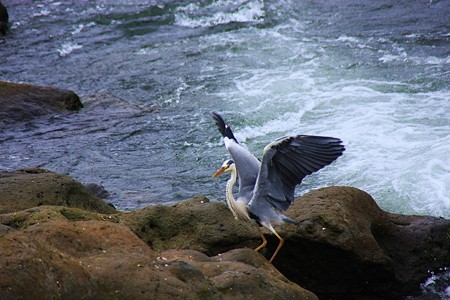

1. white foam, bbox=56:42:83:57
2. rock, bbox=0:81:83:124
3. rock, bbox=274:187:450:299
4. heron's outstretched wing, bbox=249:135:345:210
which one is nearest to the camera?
heron's outstretched wing, bbox=249:135:345:210

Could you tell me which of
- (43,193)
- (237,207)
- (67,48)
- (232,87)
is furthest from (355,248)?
(67,48)

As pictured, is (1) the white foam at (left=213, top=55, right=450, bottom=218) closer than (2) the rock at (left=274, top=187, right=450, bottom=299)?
No

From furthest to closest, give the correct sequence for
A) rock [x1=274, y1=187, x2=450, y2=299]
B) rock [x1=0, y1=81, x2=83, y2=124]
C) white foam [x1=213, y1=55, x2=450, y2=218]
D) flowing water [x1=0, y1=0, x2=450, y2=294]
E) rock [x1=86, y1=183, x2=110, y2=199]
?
rock [x1=0, y1=81, x2=83, y2=124] → flowing water [x1=0, y1=0, x2=450, y2=294] → white foam [x1=213, y1=55, x2=450, y2=218] → rock [x1=86, y1=183, x2=110, y2=199] → rock [x1=274, y1=187, x2=450, y2=299]

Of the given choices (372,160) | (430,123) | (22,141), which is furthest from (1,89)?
(430,123)

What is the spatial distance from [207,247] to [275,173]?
76 centimetres

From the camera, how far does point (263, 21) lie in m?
13.6

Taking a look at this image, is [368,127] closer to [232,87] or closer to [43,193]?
[232,87]

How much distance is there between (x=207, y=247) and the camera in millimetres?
5273

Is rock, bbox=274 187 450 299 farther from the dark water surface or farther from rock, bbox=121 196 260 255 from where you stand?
the dark water surface

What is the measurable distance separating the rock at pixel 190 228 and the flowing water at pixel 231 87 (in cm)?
207

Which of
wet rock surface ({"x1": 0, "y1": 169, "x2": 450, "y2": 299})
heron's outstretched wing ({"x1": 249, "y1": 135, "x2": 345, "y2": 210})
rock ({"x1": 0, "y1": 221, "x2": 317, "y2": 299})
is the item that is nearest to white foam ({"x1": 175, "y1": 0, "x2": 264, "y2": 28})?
wet rock surface ({"x1": 0, "y1": 169, "x2": 450, "y2": 299})

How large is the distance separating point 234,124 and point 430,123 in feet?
8.29

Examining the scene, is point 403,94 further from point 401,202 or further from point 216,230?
point 216,230

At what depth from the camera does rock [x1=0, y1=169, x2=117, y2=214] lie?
5641 mm
